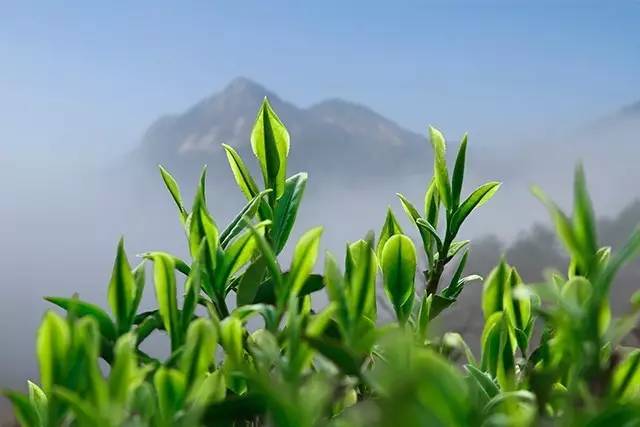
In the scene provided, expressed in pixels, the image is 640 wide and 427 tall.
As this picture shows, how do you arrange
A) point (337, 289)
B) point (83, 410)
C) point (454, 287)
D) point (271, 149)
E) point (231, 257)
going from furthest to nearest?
point (454, 287) < point (271, 149) < point (231, 257) < point (337, 289) < point (83, 410)

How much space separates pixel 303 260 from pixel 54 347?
180mm

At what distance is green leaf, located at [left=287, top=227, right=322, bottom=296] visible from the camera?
631 millimetres

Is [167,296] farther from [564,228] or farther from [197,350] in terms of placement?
[564,228]

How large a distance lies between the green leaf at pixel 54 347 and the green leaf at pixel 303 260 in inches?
6.2

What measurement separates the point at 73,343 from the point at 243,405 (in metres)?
0.11

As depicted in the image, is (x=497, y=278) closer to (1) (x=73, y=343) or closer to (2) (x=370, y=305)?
(2) (x=370, y=305)

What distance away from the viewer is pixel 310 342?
498 millimetres

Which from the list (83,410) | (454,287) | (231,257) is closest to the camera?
(83,410)

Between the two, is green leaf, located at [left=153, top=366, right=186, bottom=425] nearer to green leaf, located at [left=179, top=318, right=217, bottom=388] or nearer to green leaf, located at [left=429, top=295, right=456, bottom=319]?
green leaf, located at [left=179, top=318, right=217, bottom=388]

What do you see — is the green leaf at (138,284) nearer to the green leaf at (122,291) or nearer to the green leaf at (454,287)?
the green leaf at (122,291)

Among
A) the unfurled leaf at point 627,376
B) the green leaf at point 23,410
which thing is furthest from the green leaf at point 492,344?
the green leaf at point 23,410

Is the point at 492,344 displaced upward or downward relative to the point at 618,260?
downward

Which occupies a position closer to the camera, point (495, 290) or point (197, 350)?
point (197, 350)

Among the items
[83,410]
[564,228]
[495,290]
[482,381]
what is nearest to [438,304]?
[495,290]
